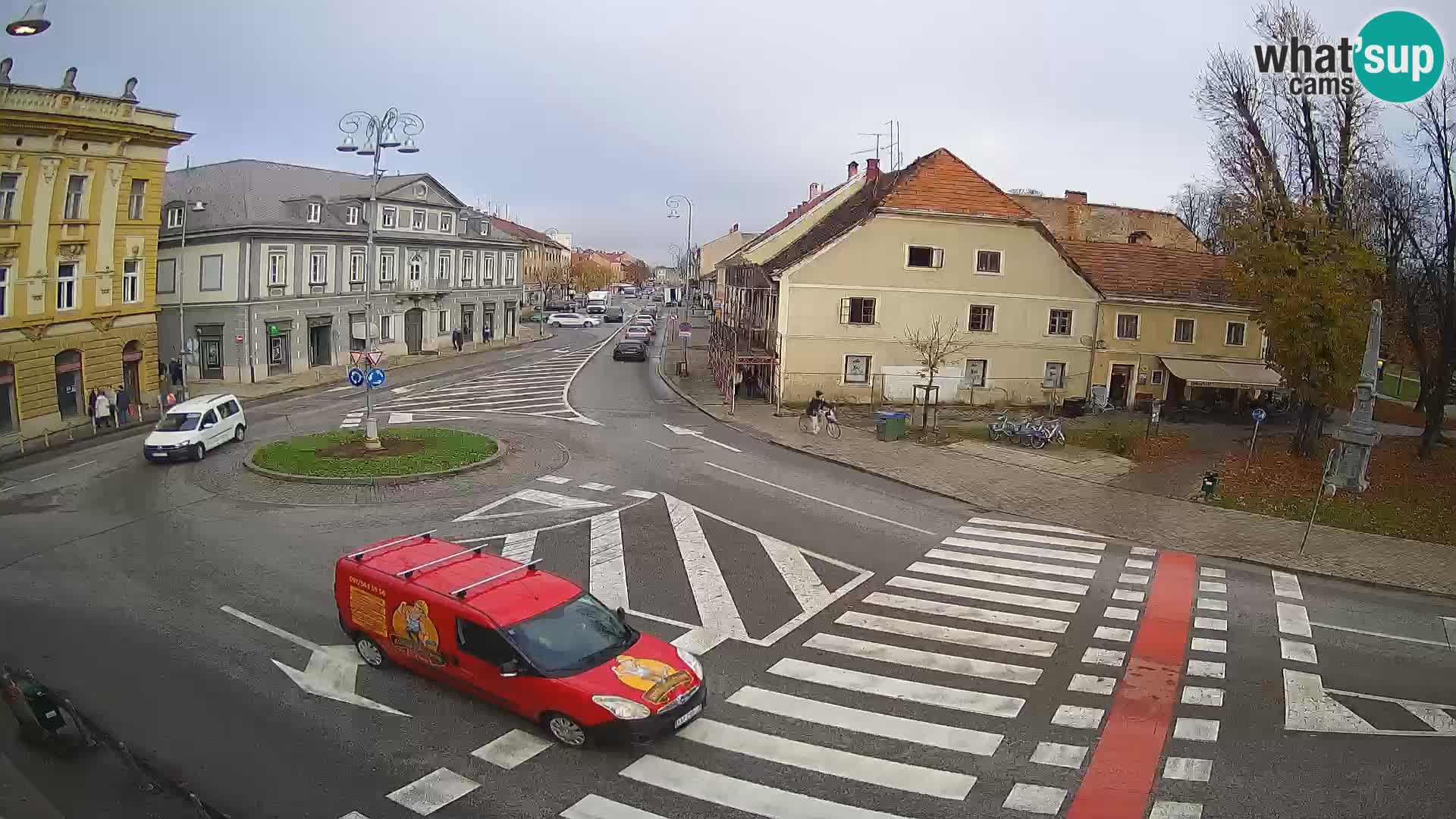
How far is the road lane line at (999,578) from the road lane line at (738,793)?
797 centimetres

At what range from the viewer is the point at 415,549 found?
12141 millimetres

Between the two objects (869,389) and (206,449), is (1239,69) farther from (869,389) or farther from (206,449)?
(206,449)

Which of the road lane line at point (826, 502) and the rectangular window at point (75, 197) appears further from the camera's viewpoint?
the rectangular window at point (75, 197)

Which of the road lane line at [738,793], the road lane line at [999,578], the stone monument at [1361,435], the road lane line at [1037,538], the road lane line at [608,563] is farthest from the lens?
the stone monument at [1361,435]

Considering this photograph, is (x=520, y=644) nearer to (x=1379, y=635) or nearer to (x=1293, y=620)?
(x=1293, y=620)

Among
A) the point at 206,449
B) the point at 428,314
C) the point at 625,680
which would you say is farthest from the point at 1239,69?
the point at 428,314

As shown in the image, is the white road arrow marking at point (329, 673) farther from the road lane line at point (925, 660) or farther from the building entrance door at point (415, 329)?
the building entrance door at point (415, 329)

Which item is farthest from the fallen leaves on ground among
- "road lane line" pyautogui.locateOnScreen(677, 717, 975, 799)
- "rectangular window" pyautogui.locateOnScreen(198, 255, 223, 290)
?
"rectangular window" pyautogui.locateOnScreen(198, 255, 223, 290)

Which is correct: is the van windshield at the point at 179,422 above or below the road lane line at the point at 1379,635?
above

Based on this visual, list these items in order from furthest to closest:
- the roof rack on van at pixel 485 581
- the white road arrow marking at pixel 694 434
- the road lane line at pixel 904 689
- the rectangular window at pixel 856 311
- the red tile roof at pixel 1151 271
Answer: the red tile roof at pixel 1151 271 → the rectangular window at pixel 856 311 → the white road arrow marking at pixel 694 434 → the road lane line at pixel 904 689 → the roof rack on van at pixel 485 581

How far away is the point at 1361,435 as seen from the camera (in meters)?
22.7

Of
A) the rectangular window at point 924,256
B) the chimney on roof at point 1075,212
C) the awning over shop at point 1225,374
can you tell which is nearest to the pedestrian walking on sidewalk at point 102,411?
the rectangular window at point 924,256

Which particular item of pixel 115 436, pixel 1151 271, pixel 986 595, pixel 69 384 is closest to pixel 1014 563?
pixel 986 595

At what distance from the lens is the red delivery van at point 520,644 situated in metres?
9.57
